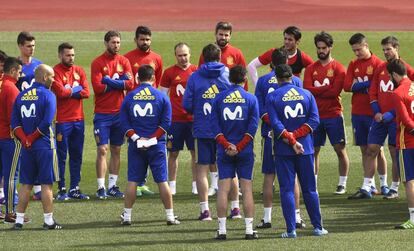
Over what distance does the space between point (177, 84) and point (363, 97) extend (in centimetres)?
286

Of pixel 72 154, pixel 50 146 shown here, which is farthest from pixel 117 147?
pixel 50 146

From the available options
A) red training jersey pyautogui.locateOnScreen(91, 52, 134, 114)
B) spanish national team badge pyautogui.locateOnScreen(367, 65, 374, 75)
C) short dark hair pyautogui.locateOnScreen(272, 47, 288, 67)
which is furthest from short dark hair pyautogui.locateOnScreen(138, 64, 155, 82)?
spanish national team badge pyautogui.locateOnScreen(367, 65, 374, 75)

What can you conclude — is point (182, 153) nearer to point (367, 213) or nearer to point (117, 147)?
point (117, 147)

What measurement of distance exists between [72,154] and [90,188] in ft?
3.58

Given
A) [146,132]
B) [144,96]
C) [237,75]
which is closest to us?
[237,75]

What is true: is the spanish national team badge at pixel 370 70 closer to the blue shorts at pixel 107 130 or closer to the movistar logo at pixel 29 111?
the blue shorts at pixel 107 130

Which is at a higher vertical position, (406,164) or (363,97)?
(363,97)

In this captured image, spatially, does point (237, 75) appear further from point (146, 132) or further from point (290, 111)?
point (146, 132)

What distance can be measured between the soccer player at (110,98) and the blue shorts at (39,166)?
283cm

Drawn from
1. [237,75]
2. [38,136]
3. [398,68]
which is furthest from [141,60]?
[398,68]

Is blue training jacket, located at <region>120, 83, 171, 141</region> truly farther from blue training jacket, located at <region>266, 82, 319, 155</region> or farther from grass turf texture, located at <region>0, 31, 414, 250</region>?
blue training jacket, located at <region>266, 82, 319, 155</region>

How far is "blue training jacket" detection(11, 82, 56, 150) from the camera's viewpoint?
1480 centimetres

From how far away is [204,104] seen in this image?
15.5 meters

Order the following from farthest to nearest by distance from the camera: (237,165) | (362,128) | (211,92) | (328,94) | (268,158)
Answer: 1. (362,128)
2. (328,94)
3. (211,92)
4. (268,158)
5. (237,165)
